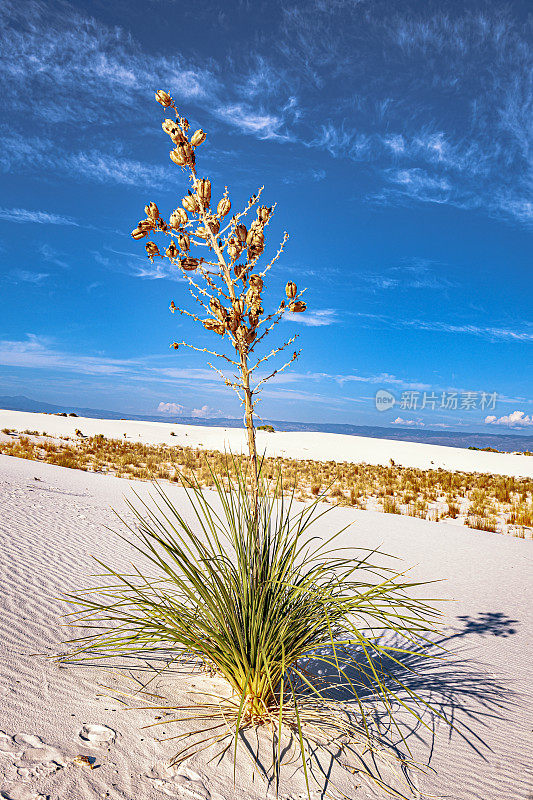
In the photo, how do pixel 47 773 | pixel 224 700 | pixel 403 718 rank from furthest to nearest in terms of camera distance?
pixel 403 718 < pixel 224 700 < pixel 47 773

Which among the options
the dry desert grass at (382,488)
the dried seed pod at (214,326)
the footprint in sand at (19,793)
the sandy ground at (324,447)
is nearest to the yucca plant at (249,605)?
the dried seed pod at (214,326)

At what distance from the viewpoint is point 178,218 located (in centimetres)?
213

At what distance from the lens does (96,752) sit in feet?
6.65

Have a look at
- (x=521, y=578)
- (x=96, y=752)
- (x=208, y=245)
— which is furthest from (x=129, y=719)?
(x=521, y=578)

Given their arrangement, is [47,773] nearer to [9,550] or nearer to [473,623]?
[9,550]

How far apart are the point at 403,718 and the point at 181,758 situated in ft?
4.86

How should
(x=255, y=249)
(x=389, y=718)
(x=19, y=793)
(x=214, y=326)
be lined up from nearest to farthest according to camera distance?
(x=19, y=793)
(x=214, y=326)
(x=255, y=249)
(x=389, y=718)

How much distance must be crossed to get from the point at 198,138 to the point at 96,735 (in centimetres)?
289

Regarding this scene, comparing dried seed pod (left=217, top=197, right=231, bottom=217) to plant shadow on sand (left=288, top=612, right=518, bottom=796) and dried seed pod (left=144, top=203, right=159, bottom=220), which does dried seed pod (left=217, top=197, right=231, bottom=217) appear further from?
plant shadow on sand (left=288, top=612, right=518, bottom=796)

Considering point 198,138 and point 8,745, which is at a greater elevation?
point 198,138

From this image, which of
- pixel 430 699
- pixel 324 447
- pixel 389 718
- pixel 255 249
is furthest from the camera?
pixel 324 447

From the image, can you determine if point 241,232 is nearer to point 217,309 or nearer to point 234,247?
point 234,247

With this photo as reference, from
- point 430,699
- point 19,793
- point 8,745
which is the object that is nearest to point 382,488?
point 430,699

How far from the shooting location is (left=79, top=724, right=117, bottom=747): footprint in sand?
2.09 metres
